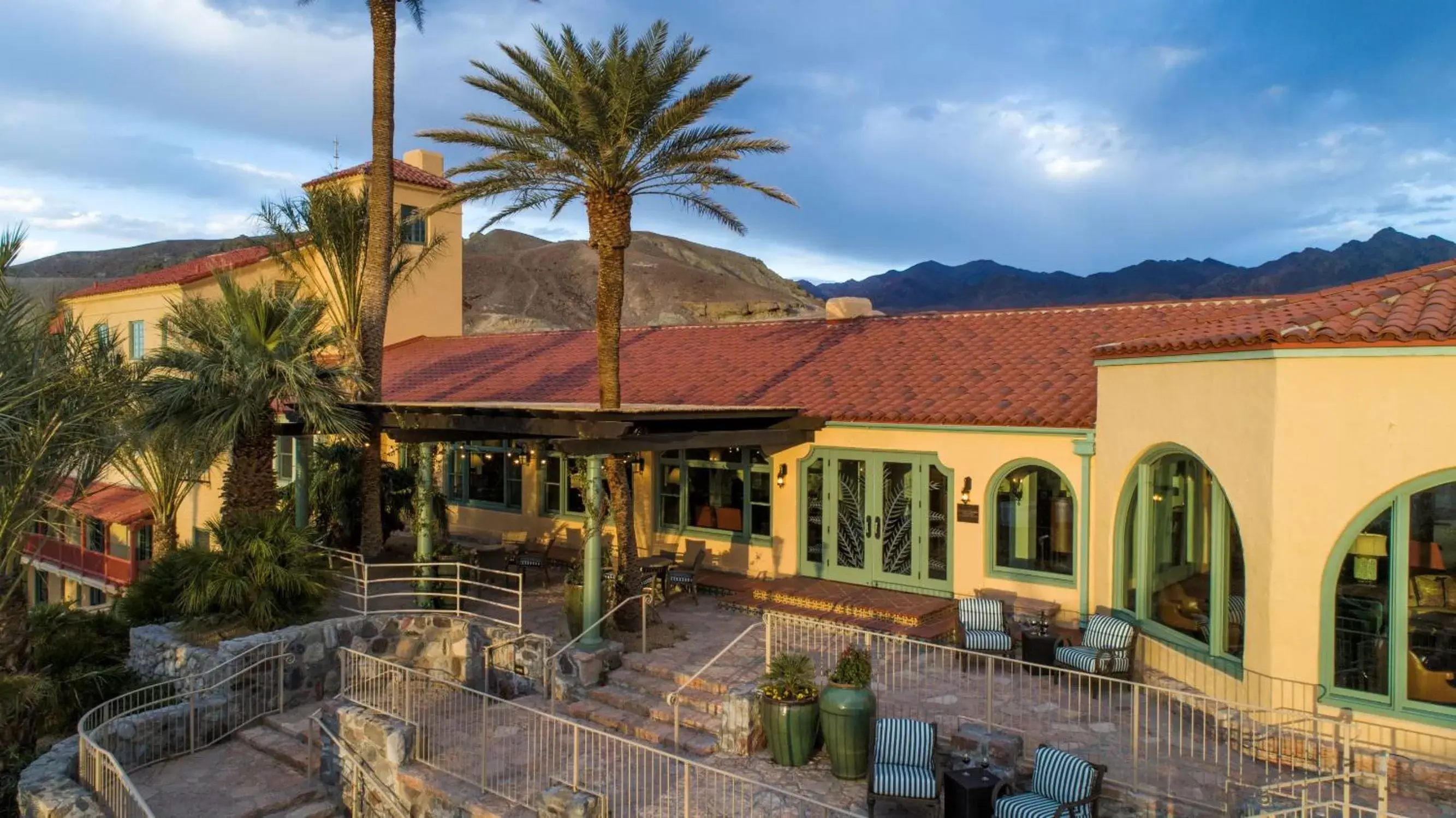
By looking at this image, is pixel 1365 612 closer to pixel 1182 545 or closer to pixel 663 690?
pixel 1182 545

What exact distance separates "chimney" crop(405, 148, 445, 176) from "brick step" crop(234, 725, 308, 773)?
24464 millimetres

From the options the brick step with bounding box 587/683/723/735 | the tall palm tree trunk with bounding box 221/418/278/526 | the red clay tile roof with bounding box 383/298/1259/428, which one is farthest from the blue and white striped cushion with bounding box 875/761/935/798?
the tall palm tree trunk with bounding box 221/418/278/526

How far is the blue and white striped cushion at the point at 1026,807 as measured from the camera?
23.6 ft

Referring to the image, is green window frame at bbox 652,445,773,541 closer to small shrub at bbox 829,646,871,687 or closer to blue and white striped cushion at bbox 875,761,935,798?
small shrub at bbox 829,646,871,687

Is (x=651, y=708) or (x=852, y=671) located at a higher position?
(x=852, y=671)

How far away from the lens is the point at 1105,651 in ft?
34.2

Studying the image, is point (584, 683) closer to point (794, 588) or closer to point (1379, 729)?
point (794, 588)

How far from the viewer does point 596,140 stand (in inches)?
493

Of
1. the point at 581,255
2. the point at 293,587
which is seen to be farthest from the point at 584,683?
the point at 581,255

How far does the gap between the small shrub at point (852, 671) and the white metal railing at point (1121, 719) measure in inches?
31.5

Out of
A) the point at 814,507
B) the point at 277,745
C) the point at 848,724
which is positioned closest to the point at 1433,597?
the point at 848,724

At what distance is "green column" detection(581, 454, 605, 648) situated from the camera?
12.0 meters

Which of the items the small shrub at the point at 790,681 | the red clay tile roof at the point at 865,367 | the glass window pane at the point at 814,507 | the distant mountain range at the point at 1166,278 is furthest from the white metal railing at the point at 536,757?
the distant mountain range at the point at 1166,278

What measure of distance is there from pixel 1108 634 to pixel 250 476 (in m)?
13.4
